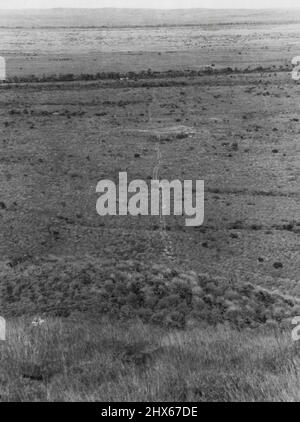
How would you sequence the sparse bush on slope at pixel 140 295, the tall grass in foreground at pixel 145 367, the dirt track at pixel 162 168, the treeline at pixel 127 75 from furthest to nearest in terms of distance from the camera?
1. the treeline at pixel 127 75
2. the dirt track at pixel 162 168
3. the sparse bush on slope at pixel 140 295
4. the tall grass in foreground at pixel 145 367

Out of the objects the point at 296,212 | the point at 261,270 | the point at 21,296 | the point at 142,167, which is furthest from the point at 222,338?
the point at 142,167

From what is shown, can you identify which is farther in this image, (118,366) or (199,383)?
(118,366)

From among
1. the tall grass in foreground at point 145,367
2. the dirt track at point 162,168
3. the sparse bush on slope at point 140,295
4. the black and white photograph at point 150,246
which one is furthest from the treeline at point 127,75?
the tall grass in foreground at point 145,367

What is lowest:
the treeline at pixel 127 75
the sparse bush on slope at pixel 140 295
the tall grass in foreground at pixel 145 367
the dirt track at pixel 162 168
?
the tall grass in foreground at pixel 145 367

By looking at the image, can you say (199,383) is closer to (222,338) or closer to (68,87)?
(222,338)

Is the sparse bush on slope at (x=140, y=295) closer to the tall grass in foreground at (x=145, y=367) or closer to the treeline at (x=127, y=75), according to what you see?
the tall grass in foreground at (x=145, y=367)
